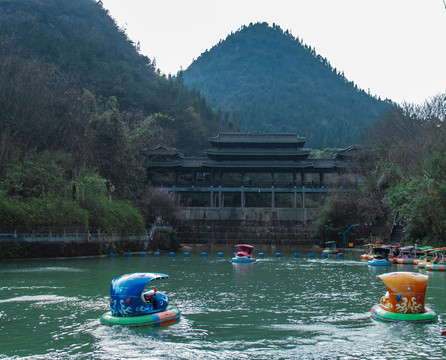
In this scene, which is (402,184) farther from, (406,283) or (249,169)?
(249,169)

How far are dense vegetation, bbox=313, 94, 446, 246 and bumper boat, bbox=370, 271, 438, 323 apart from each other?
1841 cm

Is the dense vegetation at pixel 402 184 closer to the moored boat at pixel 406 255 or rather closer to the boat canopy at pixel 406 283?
the moored boat at pixel 406 255

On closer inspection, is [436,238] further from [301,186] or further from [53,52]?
[53,52]

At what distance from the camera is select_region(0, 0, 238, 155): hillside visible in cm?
8888

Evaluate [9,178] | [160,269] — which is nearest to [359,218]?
[160,269]

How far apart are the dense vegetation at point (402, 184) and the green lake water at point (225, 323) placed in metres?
10.6

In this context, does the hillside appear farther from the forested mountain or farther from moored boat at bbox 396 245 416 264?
moored boat at bbox 396 245 416 264

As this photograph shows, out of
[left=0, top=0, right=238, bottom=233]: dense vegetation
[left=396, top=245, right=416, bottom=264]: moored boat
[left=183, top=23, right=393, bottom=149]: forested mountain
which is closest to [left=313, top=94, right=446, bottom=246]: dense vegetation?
[left=396, top=245, right=416, bottom=264]: moored boat

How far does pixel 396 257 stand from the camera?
1212 inches

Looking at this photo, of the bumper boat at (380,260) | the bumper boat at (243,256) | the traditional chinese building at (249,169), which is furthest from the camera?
the traditional chinese building at (249,169)

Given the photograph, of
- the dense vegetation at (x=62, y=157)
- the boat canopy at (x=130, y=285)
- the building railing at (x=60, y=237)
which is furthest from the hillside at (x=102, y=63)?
the boat canopy at (x=130, y=285)

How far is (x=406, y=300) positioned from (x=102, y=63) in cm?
9205

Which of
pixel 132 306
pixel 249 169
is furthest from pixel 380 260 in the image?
pixel 249 169

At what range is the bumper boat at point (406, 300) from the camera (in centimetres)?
1202
